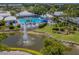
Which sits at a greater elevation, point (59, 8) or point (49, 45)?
point (59, 8)

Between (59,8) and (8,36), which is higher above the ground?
(59,8)

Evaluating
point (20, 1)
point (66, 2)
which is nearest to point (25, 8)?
point (20, 1)

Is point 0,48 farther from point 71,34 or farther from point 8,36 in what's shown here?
point 71,34

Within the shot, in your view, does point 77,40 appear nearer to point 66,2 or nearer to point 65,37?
point 65,37

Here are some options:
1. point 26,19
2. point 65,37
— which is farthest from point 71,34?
point 26,19

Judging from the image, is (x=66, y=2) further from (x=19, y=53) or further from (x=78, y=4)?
(x=19, y=53)
